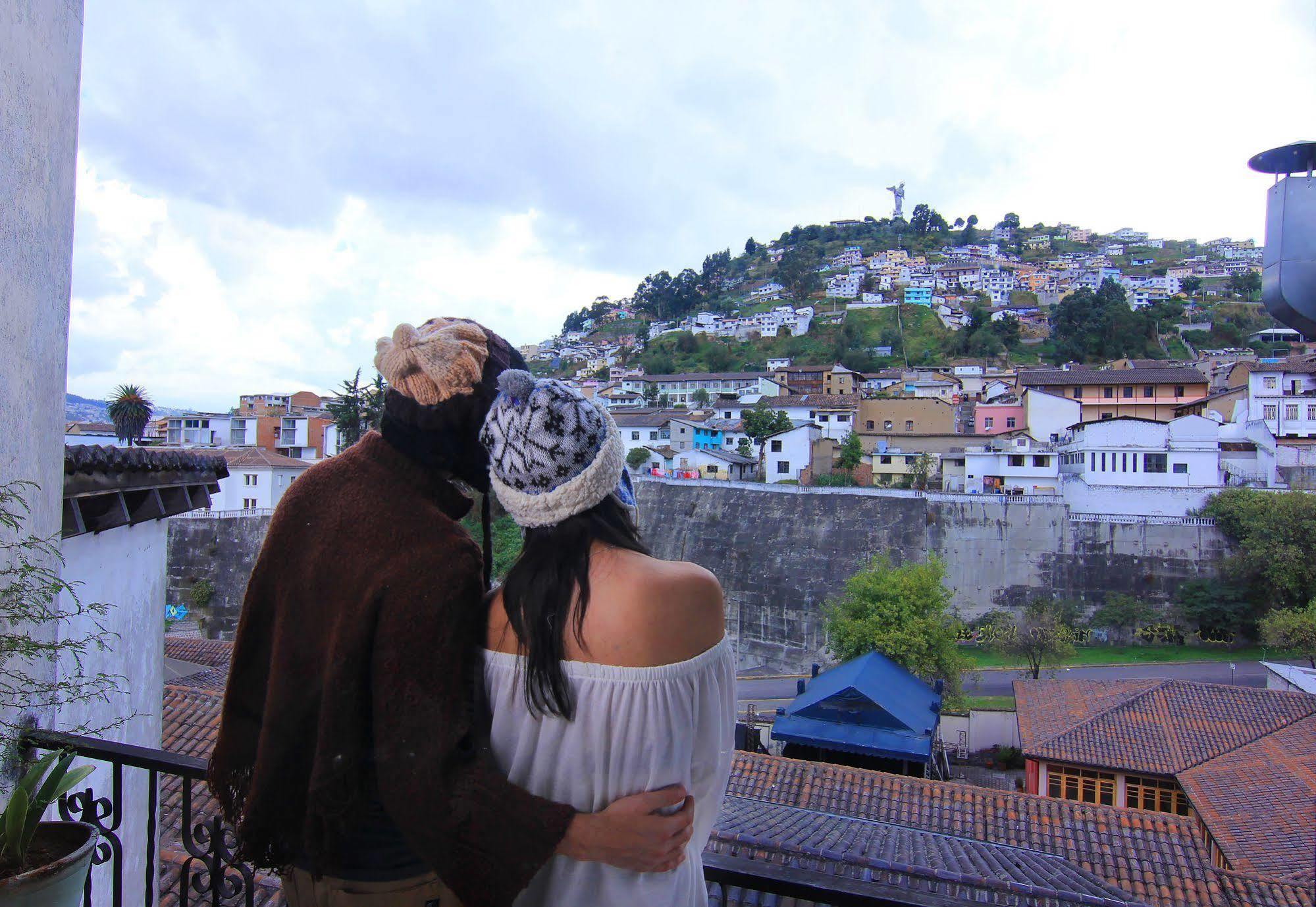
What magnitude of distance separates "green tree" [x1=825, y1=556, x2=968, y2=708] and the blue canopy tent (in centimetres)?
331

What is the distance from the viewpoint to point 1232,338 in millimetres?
52125

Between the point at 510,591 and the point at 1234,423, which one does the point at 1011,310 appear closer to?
the point at 1234,423

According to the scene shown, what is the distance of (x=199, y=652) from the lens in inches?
506

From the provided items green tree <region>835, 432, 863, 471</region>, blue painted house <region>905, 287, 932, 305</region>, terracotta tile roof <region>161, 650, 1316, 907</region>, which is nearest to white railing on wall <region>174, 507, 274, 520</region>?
terracotta tile roof <region>161, 650, 1316, 907</region>

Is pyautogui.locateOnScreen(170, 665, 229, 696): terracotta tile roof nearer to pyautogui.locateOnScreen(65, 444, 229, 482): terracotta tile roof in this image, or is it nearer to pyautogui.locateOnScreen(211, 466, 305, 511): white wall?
pyautogui.locateOnScreen(65, 444, 229, 482): terracotta tile roof

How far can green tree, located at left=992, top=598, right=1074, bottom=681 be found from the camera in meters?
18.6

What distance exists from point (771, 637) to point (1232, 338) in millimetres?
46295

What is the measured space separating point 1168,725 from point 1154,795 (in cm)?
116

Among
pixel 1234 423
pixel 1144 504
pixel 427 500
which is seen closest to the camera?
pixel 427 500

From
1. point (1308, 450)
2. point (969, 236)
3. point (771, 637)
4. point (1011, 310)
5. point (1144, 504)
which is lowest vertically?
point (771, 637)

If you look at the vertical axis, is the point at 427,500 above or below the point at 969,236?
below

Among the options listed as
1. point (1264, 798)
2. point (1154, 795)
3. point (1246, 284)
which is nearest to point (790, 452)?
point (1154, 795)

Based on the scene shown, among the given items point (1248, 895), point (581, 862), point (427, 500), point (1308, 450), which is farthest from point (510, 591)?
point (1308, 450)

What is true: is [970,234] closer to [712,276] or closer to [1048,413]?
[712,276]
